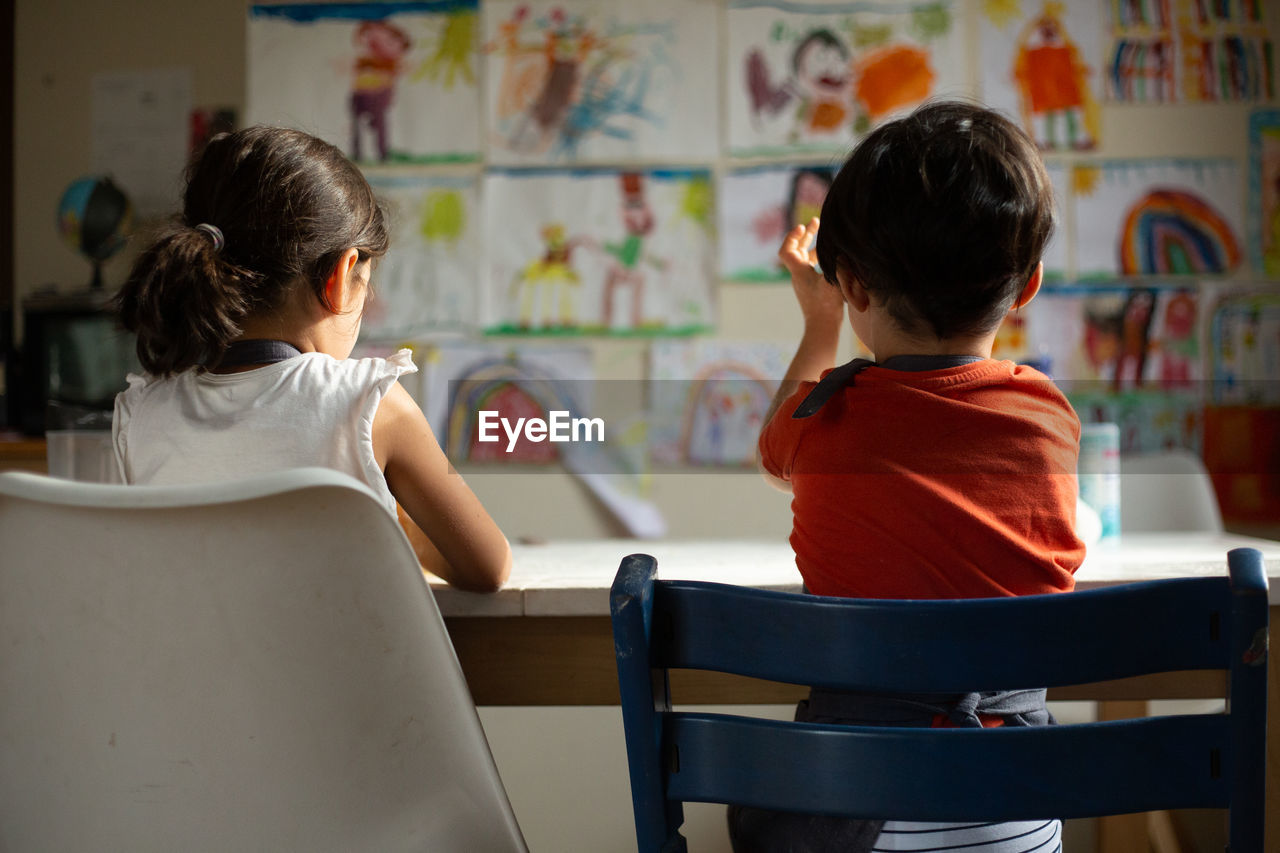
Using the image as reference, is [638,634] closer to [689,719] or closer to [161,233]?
[689,719]

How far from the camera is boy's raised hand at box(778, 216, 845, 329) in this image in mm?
1035

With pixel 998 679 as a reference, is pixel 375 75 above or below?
above

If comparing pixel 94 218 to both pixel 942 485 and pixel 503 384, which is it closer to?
pixel 503 384

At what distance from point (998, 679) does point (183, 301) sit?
2.39 feet

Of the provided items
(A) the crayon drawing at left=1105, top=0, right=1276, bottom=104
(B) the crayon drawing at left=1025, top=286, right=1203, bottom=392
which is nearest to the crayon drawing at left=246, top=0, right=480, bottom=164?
(B) the crayon drawing at left=1025, top=286, right=1203, bottom=392

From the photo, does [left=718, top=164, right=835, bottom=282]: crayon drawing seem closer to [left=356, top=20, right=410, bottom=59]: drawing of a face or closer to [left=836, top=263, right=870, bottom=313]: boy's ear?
[left=356, top=20, right=410, bottom=59]: drawing of a face

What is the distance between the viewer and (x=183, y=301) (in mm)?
898

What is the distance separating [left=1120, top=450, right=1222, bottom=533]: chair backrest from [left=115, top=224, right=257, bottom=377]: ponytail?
1.59m

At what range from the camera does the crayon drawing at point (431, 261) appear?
2684mm

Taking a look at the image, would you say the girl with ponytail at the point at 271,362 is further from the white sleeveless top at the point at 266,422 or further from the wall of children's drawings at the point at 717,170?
the wall of children's drawings at the point at 717,170

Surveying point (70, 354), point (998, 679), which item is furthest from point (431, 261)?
point (998, 679)

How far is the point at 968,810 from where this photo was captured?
58 cm

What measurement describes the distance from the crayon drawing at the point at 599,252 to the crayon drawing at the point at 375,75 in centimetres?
22

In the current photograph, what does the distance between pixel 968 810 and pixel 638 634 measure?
0.69ft
